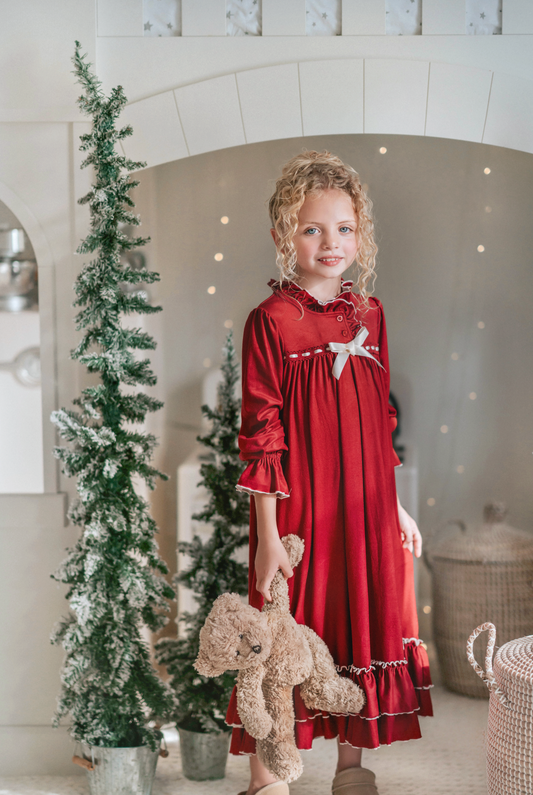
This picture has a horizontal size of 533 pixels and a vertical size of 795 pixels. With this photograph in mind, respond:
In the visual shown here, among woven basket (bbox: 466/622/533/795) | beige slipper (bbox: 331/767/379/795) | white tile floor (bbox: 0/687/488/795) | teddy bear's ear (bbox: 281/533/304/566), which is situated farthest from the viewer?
white tile floor (bbox: 0/687/488/795)

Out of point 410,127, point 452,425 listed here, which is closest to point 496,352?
point 452,425

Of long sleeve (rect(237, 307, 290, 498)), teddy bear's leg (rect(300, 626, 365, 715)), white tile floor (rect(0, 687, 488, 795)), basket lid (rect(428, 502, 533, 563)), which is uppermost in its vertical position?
long sleeve (rect(237, 307, 290, 498))

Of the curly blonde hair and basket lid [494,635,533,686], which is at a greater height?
the curly blonde hair

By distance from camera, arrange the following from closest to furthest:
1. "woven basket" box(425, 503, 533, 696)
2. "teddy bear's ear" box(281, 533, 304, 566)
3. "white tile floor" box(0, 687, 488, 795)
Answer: "teddy bear's ear" box(281, 533, 304, 566)
"white tile floor" box(0, 687, 488, 795)
"woven basket" box(425, 503, 533, 696)

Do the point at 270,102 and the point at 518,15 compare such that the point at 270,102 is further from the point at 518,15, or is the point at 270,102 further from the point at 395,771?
the point at 395,771

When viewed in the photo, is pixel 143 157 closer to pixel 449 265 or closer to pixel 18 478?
pixel 18 478

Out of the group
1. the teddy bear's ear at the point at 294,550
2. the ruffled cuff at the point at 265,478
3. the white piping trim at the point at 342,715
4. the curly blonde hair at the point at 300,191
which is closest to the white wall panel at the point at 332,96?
the curly blonde hair at the point at 300,191

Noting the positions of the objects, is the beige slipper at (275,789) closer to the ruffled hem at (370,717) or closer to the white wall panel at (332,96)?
the ruffled hem at (370,717)

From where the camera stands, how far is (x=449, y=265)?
2.52 m

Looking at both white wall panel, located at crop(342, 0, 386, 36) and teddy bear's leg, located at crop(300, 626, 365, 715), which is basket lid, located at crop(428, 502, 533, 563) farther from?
white wall panel, located at crop(342, 0, 386, 36)

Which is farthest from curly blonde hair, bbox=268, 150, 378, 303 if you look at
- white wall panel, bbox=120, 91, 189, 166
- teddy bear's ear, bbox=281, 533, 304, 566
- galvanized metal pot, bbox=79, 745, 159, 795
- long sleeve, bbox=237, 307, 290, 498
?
galvanized metal pot, bbox=79, 745, 159, 795

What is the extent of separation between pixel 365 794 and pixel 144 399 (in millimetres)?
1111

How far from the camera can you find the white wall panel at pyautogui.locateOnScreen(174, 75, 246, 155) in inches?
75.4

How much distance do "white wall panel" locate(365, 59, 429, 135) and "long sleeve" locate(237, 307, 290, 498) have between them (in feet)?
2.45
